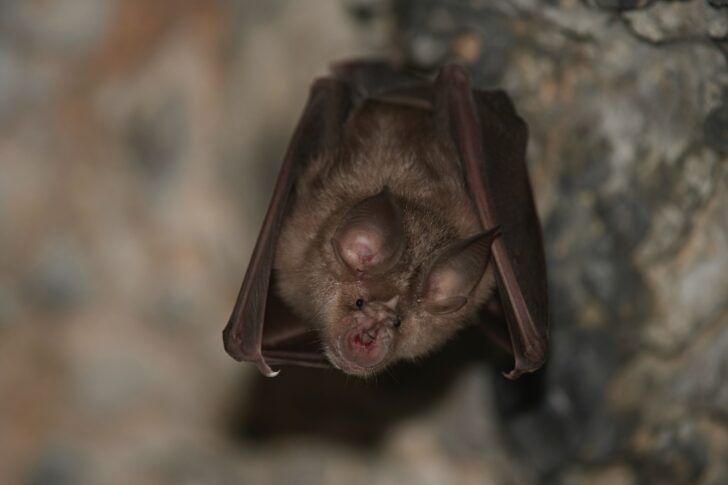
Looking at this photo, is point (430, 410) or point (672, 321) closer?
point (672, 321)

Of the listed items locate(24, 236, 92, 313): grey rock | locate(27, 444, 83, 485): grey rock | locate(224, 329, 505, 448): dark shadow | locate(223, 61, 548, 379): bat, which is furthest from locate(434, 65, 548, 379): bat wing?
locate(27, 444, 83, 485): grey rock

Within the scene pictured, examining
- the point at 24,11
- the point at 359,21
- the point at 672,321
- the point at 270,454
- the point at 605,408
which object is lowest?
the point at 270,454

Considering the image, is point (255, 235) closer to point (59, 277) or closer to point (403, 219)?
point (59, 277)

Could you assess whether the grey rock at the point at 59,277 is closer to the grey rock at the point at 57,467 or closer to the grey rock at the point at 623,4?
the grey rock at the point at 57,467

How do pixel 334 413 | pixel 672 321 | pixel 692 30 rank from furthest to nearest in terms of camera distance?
pixel 334 413 → pixel 672 321 → pixel 692 30

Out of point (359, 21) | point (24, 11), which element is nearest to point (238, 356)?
point (359, 21)

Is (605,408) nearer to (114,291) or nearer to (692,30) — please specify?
(692,30)

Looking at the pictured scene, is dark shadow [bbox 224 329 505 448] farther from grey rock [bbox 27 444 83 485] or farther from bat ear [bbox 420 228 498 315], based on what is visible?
bat ear [bbox 420 228 498 315]
